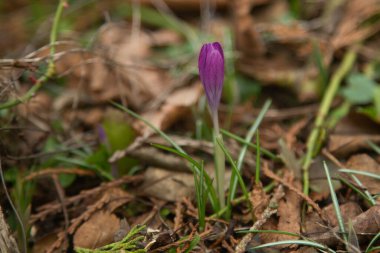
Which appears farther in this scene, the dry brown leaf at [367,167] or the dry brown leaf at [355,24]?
the dry brown leaf at [355,24]

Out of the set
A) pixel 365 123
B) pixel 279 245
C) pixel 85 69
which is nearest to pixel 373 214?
pixel 279 245

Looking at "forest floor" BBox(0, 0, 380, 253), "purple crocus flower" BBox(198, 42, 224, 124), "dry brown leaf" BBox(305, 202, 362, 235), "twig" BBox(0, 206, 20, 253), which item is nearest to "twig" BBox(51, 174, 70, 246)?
"forest floor" BBox(0, 0, 380, 253)

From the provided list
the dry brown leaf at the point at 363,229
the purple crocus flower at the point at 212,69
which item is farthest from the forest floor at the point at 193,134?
the purple crocus flower at the point at 212,69

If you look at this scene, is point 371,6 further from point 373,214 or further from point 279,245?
point 279,245

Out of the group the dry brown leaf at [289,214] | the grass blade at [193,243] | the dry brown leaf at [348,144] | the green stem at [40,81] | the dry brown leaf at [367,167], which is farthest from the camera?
the dry brown leaf at [348,144]

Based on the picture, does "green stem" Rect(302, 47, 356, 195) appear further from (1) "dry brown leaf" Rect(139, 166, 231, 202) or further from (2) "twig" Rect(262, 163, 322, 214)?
(1) "dry brown leaf" Rect(139, 166, 231, 202)

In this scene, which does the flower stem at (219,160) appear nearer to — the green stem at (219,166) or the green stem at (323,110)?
the green stem at (219,166)
